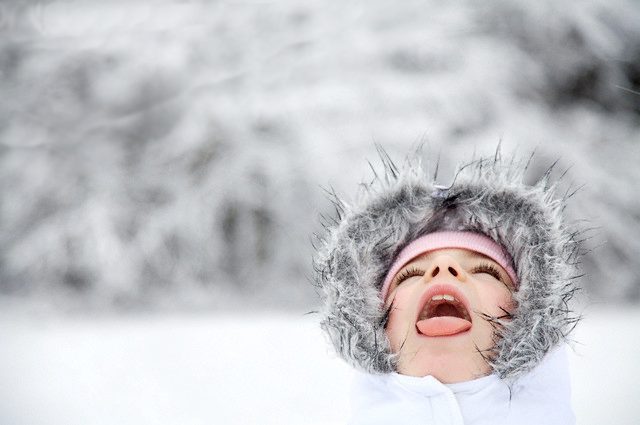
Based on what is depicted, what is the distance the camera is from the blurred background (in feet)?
3.72

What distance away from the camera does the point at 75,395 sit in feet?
3.04

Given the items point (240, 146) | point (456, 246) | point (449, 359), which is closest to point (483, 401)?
point (449, 359)

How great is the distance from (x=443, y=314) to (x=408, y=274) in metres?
0.06

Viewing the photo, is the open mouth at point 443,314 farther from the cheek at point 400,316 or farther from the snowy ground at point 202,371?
the snowy ground at point 202,371

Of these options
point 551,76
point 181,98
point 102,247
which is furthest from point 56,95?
point 551,76

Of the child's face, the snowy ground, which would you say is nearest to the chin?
the child's face

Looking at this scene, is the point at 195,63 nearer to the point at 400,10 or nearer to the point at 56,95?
the point at 56,95

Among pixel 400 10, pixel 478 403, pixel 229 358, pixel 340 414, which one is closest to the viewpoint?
pixel 478 403

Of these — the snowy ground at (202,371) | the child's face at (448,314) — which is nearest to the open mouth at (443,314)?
the child's face at (448,314)

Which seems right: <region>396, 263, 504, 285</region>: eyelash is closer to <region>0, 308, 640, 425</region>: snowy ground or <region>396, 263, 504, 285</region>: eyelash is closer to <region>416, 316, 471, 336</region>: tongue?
<region>416, 316, 471, 336</region>: tongue

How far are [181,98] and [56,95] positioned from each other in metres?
0.35

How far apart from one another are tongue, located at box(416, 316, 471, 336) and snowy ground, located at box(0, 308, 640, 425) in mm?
370

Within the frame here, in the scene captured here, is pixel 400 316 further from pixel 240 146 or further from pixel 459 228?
pixel 240 146

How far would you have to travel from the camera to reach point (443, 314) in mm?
567
